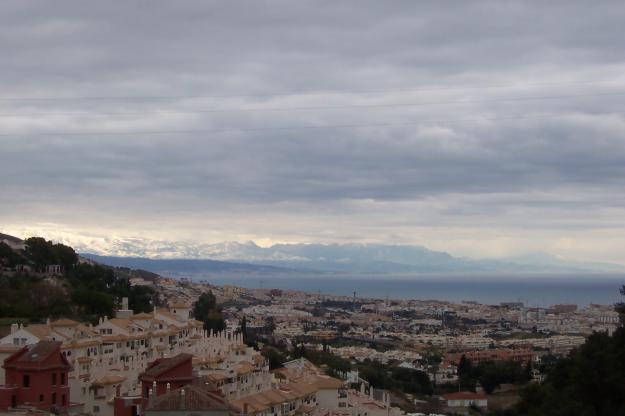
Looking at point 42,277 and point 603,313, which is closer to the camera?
point 42,277

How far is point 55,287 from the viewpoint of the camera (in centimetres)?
6066

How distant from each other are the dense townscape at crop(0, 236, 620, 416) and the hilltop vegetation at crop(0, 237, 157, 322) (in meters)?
→ 0.18

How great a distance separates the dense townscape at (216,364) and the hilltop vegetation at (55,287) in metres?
0.18

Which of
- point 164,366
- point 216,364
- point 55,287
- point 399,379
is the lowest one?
point 399,379

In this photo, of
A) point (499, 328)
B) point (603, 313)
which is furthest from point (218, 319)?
point (603, 313)

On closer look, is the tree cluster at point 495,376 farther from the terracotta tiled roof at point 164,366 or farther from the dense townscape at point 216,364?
the terracotta tiled roof at point 164,366

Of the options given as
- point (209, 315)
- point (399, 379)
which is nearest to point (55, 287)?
point (209, 315)

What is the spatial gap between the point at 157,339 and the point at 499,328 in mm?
107135

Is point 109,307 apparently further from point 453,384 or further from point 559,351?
point 559,351

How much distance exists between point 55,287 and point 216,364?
23337 millimetres

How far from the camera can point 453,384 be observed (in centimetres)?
7294

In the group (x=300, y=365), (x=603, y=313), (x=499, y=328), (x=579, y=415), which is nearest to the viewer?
(x=579, y=415)

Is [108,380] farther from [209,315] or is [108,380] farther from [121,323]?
[209,315]

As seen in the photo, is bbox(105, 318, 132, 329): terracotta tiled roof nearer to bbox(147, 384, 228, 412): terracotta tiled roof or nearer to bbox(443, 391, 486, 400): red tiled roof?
bbox(147, 384, 228, 412): terracotta tiled roof
